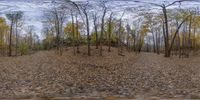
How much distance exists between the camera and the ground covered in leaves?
9.32 metres

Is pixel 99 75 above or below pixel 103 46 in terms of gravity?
below

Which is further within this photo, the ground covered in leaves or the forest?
the forest

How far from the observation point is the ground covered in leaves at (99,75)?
30.6 ft

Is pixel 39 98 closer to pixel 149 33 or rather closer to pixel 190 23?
pixel 149 33

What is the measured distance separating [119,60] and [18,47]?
4.93 metres

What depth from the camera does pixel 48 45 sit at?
1366 cm

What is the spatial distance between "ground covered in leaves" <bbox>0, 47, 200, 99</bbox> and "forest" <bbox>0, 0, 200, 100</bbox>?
0.10 feet

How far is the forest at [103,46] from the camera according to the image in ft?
35.7

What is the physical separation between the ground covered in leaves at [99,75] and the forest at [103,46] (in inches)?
1.2

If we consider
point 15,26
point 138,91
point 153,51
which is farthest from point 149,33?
point 15,26

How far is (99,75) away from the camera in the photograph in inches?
443

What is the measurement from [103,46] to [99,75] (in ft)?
5.07

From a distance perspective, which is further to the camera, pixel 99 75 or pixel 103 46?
pixel 103 46

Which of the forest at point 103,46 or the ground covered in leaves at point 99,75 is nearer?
the ground covered in leaves at point 99,75
